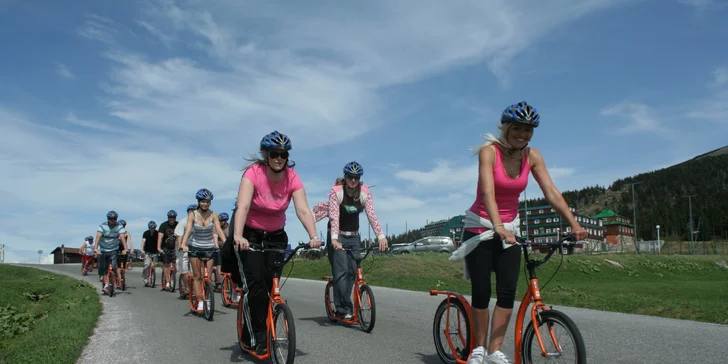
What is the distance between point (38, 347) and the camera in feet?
22.0

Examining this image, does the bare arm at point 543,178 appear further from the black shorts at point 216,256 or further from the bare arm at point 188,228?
the bare arm at point 188,228

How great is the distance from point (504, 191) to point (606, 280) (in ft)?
103

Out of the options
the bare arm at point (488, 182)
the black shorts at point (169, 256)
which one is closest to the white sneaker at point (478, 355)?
the bare arm at point (488, 182)

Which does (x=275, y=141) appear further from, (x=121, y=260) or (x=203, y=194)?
(x=121, y=260)

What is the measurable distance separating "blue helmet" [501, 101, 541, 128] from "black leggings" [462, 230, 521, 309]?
35.4 inches

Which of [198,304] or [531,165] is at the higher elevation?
[531,165]

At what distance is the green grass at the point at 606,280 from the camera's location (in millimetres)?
10977

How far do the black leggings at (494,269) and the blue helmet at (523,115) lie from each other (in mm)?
899

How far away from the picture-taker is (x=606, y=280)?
33.1m

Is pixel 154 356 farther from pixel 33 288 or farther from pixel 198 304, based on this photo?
pixel 33 288

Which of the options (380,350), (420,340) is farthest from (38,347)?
(420,340)

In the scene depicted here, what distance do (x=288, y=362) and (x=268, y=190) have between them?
168 centimetres

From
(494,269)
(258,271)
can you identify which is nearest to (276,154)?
(258,271)

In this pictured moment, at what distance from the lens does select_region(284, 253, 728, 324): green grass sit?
10977 mm
